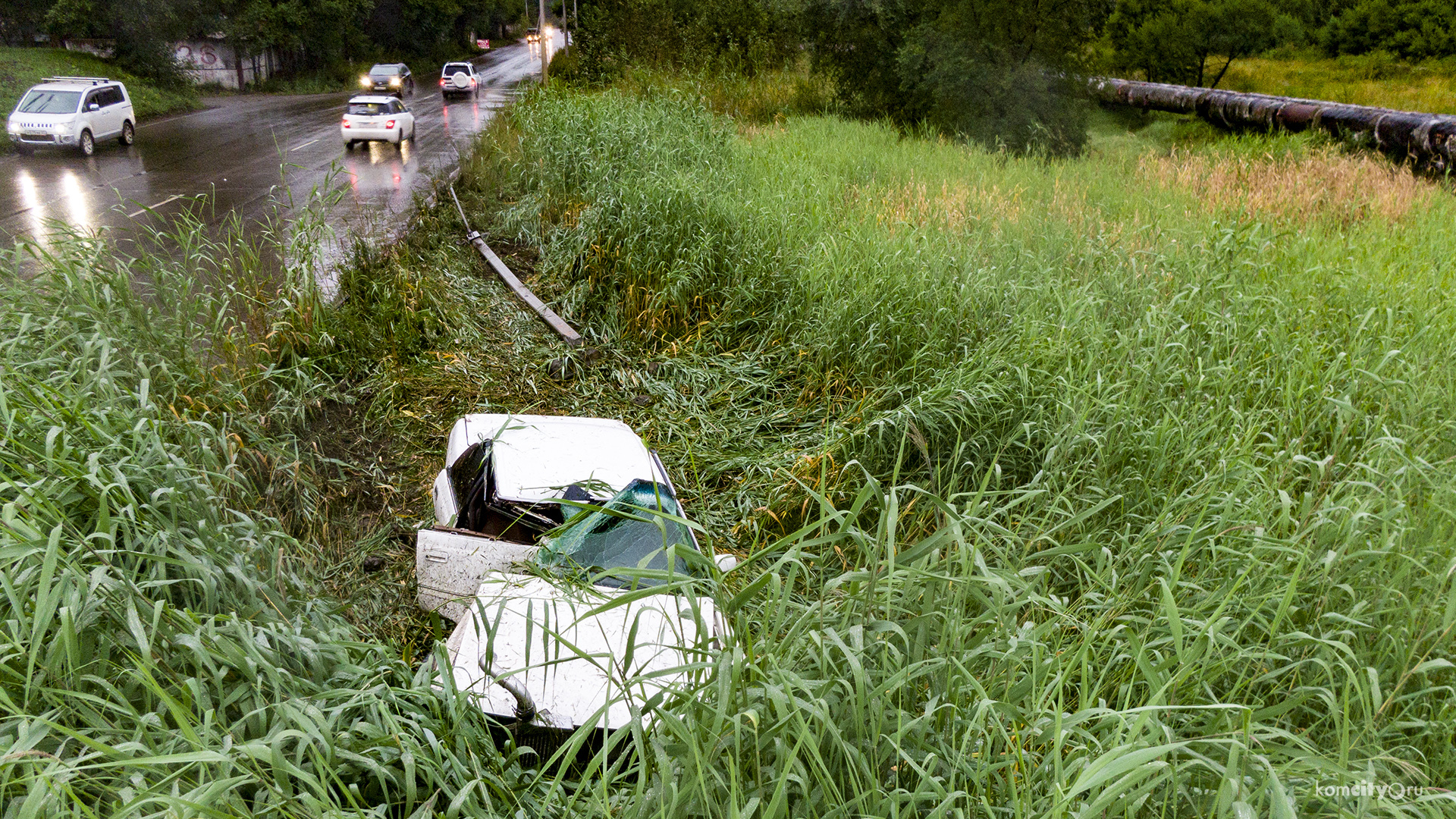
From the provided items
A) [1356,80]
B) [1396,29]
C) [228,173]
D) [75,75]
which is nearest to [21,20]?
[75,75]

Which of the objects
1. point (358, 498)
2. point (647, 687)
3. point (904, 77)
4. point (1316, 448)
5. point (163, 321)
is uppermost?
point (904, 77)

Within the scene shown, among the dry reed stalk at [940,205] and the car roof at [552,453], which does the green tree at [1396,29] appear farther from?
the car roof at [552,453]

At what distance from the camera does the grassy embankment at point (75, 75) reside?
2289 centimetres

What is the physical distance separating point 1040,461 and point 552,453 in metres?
2.69

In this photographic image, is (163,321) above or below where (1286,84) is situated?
below

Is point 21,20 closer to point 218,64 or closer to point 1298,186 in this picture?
point 218,64

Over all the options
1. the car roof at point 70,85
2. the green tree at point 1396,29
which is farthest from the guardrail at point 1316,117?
the car roof at point 70,85

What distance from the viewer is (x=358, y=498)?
5414mm

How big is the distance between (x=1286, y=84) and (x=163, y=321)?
26151mm

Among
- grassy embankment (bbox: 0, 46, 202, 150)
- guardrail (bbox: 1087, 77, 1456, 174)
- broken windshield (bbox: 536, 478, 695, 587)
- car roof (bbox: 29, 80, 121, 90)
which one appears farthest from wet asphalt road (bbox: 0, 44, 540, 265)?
guardrail (bbox: 1087, 77, 1456, 174)

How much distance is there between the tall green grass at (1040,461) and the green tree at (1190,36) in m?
15.4

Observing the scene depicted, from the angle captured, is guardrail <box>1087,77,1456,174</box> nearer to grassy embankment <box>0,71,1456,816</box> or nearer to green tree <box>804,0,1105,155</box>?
green tree <box>804,0,1105,155</box>

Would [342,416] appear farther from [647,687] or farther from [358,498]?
[647,687]

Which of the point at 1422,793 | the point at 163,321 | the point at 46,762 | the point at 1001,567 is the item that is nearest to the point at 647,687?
the point at 1001,567
